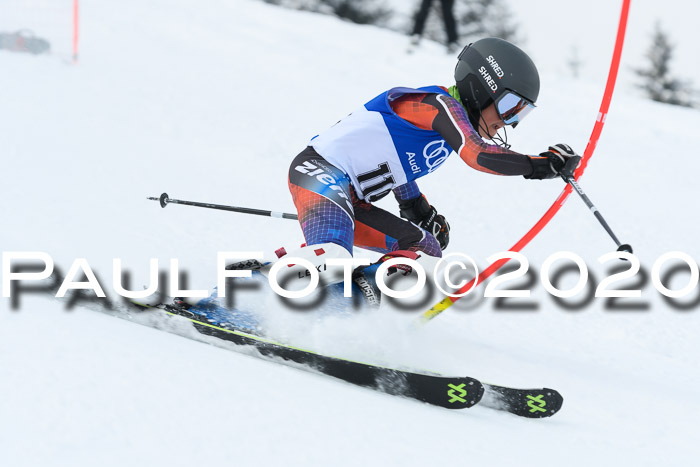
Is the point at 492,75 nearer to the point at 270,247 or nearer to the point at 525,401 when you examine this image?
the point at 525,401

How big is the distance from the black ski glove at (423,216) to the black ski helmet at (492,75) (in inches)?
27.3

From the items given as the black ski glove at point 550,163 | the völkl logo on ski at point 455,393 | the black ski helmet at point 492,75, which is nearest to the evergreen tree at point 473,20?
the black ski helmet at point 492,75

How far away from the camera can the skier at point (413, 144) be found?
9.94ft

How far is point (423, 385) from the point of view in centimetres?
272

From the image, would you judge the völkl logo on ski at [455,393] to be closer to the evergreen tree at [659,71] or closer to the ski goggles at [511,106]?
the ski goggles at [511,106]

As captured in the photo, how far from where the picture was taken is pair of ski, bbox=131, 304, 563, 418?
2693mm

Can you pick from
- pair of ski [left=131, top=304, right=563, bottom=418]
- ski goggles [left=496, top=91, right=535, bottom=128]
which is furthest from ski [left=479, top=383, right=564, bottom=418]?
ski goggles [left=496, top=91, right=535, bottom=128]

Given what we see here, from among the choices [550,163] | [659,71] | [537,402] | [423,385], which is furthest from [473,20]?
[423,385]

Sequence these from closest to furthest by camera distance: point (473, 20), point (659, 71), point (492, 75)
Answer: point (492, 75), point (473, 20), point (659, 71)

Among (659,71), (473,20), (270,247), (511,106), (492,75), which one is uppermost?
(473,20)

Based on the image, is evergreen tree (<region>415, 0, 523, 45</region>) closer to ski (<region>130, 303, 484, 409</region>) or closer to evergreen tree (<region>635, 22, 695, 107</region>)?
evergreen tree (<region>635, 22, 695, 107</region>)

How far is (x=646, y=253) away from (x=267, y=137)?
11.9 ft

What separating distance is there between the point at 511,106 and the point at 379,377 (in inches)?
53.3

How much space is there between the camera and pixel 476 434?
2465 millimetres
